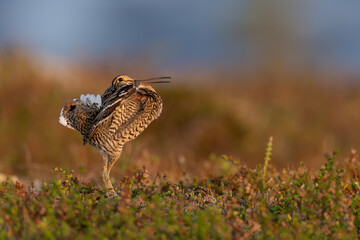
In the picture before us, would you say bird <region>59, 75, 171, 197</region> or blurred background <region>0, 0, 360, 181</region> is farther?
blurred background <region>0, 0, 360, 181</region>

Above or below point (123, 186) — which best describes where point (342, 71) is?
above

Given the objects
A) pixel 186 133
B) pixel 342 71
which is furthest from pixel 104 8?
pixel 186 133

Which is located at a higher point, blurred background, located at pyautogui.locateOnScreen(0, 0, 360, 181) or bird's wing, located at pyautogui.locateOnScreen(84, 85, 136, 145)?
blurred background, located at pyautogui.locateOnScreen(0, 0, 360, 181)

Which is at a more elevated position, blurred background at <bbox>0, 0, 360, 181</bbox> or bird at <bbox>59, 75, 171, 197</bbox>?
blurred background at <bbox>0, 0, 360, 181</bbox>

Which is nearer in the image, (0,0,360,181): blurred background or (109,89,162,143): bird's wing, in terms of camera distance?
(109,89,162,143): bird's wing

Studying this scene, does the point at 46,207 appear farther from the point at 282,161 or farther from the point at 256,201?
the point at 282,161

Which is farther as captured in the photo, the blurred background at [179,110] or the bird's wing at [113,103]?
the blurred background at [179,110]
